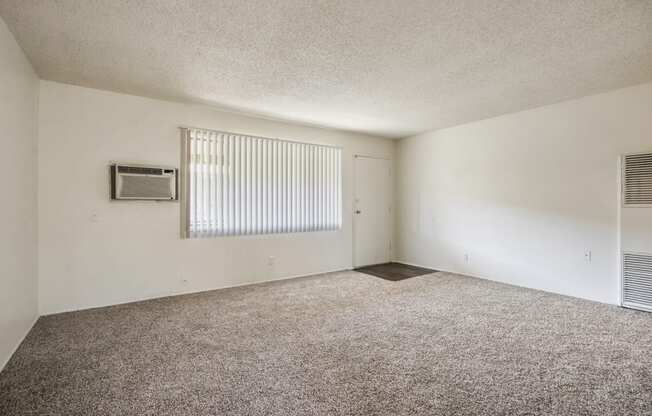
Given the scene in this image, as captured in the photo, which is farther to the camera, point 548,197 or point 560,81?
point 548,197

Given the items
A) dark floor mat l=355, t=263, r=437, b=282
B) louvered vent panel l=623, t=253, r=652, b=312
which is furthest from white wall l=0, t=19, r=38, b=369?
louvered vent panel l=623, t=253, r=652, b=312

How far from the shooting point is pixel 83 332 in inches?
113

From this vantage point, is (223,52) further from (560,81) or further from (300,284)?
(560,81)

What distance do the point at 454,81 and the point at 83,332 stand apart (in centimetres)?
436

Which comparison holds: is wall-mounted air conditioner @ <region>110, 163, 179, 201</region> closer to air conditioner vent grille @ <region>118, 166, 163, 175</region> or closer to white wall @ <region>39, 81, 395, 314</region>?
air conditioner vent grille @ <region>118, 166, 163, 175</region>

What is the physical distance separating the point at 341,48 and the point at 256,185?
8.26 ft

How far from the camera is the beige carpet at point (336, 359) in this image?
185 cm

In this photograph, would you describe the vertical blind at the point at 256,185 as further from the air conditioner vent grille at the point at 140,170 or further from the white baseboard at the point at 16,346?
the white baseboard at the point at 16,346

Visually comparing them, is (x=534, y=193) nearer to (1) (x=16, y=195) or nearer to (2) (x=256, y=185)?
(2) (x=256, y=185)

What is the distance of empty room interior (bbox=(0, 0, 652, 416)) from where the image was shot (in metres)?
2.11

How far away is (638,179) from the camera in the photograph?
352 cm

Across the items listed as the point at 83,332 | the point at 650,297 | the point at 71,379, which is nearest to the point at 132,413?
the point at 71,379

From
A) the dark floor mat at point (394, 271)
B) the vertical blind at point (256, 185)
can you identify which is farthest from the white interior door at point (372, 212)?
the vertical blind at point (256, 185)

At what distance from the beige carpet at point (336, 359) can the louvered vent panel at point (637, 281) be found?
200 millimetres
